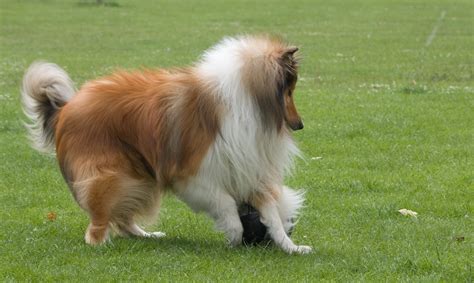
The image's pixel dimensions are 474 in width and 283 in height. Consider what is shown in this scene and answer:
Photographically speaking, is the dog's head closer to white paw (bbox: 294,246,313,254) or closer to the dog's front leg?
the dog's front leg

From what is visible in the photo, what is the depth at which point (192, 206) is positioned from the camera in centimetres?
854

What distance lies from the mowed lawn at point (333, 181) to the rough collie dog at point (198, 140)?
0.36 meters

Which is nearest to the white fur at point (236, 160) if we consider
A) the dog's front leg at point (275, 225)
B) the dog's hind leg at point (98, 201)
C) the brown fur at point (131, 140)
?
the dog's front leg at point (275, 225)

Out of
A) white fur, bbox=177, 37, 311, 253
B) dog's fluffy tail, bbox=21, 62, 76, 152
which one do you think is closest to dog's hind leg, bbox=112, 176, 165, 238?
white fur, bbox=177, 37, 311, 253

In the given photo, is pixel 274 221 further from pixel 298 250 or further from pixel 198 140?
pixel 198 140

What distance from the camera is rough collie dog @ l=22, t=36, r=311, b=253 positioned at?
827 cm

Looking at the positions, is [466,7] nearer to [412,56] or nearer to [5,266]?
[412,56]

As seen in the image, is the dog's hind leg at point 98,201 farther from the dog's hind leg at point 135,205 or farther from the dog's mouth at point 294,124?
the dog's mouth at point 294,124

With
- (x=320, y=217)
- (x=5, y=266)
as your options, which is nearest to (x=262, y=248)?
(x=320, y=217)

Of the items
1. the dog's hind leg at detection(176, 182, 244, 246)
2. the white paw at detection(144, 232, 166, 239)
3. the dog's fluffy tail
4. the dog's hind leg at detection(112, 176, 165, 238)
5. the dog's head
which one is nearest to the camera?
the dog's head

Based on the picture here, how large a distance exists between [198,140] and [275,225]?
0.95 metres

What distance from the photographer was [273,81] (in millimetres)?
8195

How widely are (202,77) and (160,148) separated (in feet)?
2.27

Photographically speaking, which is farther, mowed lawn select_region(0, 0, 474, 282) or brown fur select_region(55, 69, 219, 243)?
brown fur select_region(55, 69, 219, 243)
